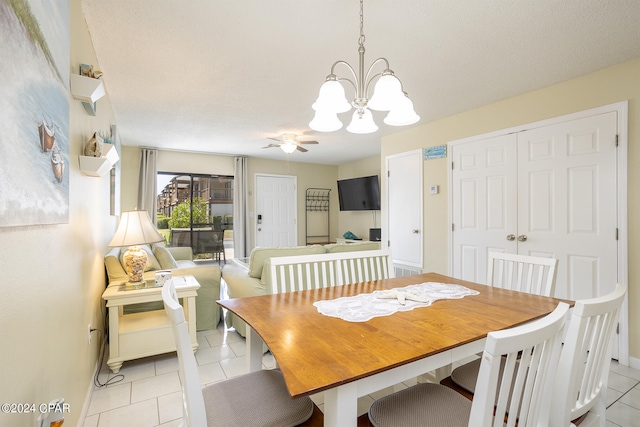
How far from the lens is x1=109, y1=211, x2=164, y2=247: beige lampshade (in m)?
2.44

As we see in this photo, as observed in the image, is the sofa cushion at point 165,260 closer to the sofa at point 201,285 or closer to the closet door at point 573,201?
the sofa at point 201,285

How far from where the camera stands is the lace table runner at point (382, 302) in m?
1.40

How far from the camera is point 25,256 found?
979 mm

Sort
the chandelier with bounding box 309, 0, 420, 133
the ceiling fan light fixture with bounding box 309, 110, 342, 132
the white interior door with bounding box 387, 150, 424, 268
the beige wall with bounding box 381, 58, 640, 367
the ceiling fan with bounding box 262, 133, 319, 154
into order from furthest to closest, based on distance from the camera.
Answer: the ceiling fan with bounding box 262, 133, 319, 154 < the white interior door with bounding box 387, 150, 424, 268 < the beige wall with bounding box 381, 58, 640, 367 < the ceiling fan light fixture with bounding box 309, 110, 342, 132 < the chandelier with bounding box 309, 0, 420, 133

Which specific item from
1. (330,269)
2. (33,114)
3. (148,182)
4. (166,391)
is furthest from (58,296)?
(148,182)

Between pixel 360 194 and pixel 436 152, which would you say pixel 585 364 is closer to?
pixel 436 152

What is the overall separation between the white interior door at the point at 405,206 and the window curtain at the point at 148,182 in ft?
13.3

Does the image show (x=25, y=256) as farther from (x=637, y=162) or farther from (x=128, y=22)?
(x=637, y=162)

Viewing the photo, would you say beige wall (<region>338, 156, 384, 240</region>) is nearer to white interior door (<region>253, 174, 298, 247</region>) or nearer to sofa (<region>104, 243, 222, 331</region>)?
white interior door (<region>253, 174, 298, 247</region>)

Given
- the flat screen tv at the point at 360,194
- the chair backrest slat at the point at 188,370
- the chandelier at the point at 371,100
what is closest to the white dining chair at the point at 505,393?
the chair backrest slat at the point at 188,370

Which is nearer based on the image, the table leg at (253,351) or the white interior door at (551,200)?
the table leg at (253,351)

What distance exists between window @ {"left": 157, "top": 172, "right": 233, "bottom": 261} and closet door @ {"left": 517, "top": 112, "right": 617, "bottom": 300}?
16.9ft

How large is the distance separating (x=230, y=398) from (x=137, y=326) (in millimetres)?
1701

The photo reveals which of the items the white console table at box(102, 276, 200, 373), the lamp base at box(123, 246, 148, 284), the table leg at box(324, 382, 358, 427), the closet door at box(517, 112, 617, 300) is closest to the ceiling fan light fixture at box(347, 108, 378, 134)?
the table leg at box(324, 382, 358, 427)
